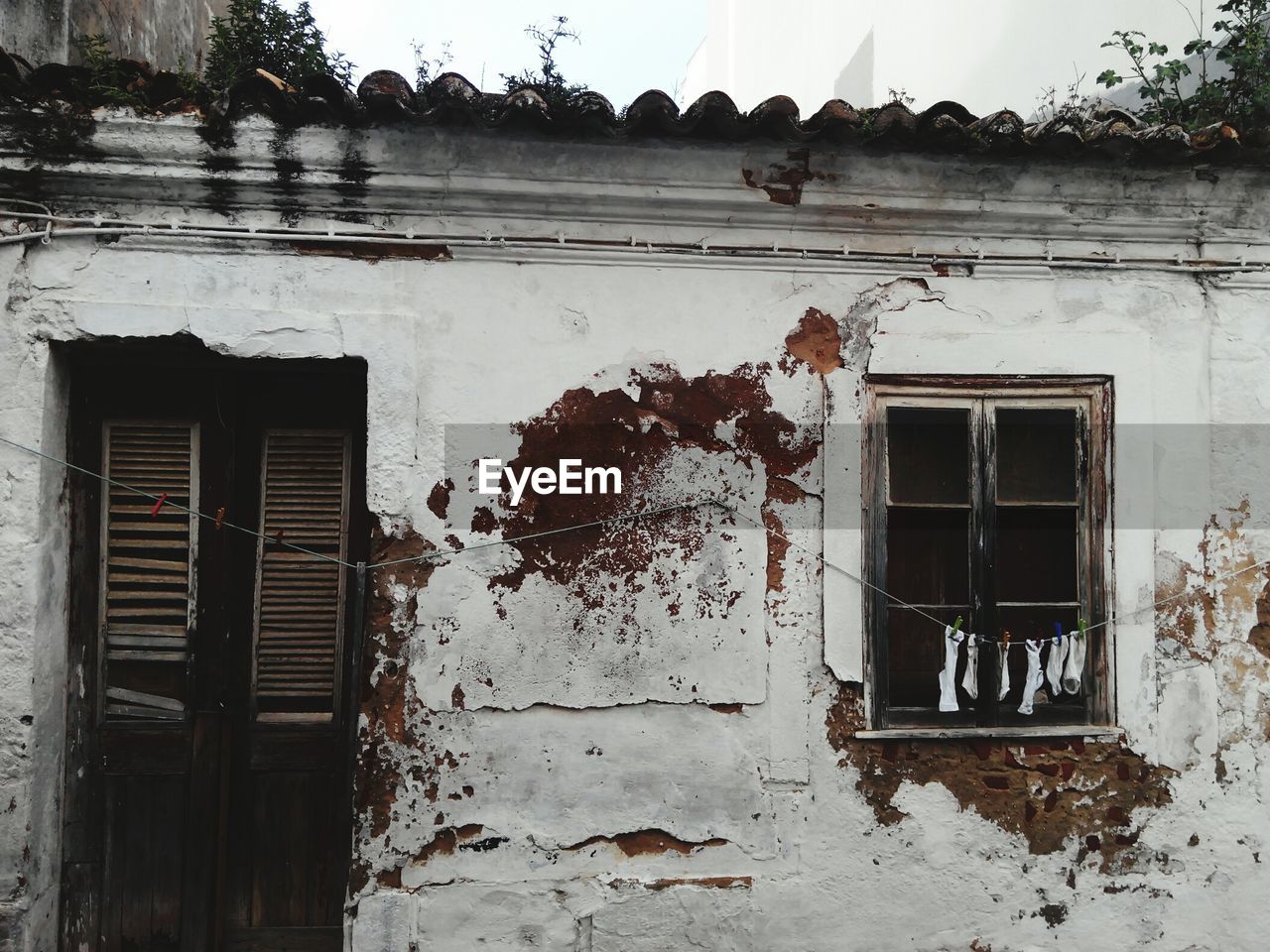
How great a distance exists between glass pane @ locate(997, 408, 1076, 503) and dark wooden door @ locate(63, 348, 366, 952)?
2675 mm

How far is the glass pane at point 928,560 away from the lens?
3447 millimetres

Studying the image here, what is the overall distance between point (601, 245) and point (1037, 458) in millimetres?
1994

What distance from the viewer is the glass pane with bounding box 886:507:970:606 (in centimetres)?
345

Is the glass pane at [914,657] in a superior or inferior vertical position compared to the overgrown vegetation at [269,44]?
inferior

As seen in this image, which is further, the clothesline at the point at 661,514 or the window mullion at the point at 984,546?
the window mullion at the point at 984,546

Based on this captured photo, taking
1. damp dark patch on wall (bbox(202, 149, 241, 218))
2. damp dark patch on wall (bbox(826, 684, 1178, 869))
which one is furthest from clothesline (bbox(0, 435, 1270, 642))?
damp dark patch on wall (bbox(202, 149, 241, 218))

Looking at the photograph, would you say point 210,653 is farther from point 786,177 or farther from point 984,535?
point 984,535

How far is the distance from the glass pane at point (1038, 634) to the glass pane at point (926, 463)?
53 cm

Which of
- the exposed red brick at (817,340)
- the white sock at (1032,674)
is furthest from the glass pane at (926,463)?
the white sock at (1032,674)

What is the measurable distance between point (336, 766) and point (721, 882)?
1.61m

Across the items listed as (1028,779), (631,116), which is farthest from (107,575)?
(1028,779)

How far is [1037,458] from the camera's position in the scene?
11.4ft

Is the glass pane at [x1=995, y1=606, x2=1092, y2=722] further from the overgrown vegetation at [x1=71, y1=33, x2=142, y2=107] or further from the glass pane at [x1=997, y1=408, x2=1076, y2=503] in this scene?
the overgrown vegetation at [x1=71, y1=33, x2=142, y2=107]

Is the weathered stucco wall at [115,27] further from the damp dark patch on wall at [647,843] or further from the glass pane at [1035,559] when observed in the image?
the glass pane at [1035,559]
